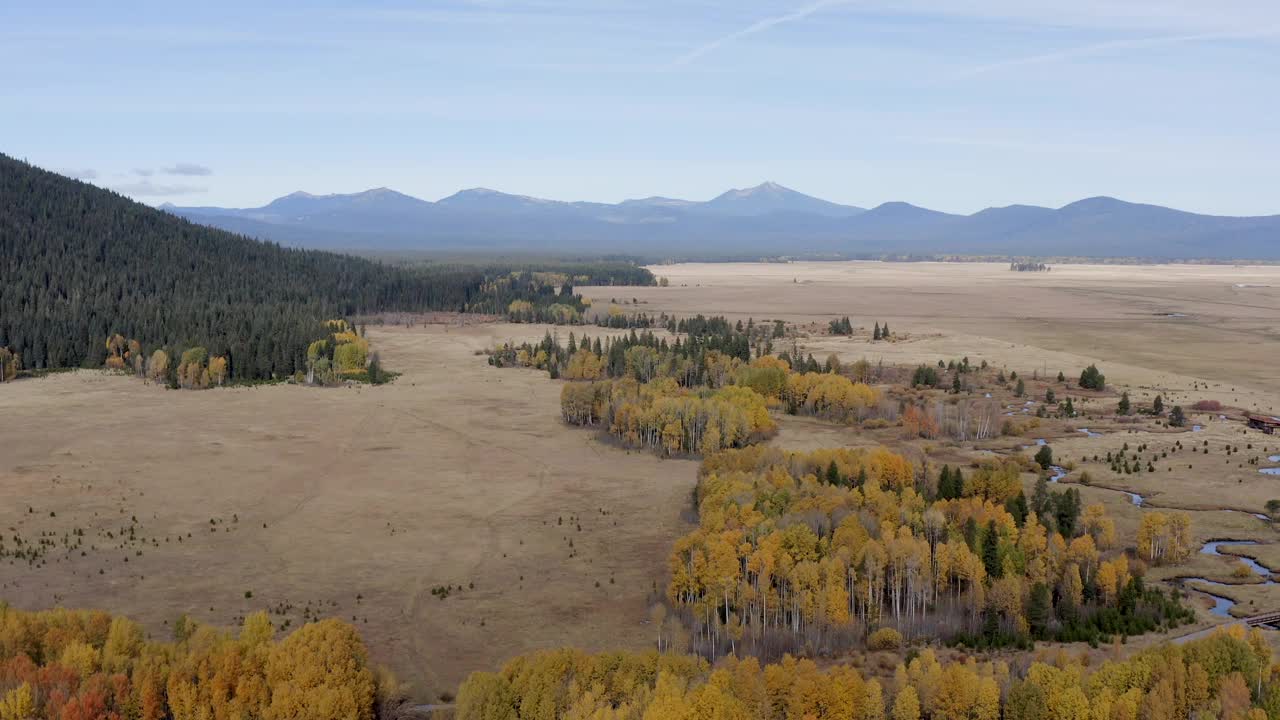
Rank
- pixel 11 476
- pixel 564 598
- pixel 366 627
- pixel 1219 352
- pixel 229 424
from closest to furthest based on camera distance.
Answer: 1. pixel 366 627
2. pixel 564 598
3. pixel 11 476
4. pixel 229 424
5. pixel 1219 352

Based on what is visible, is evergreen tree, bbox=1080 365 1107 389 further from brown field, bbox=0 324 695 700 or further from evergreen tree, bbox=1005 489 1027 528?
evergreen tree, bbox=1005 489 1027 528

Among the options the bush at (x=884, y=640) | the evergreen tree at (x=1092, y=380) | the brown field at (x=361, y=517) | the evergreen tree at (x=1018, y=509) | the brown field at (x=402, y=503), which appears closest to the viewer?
the bush at (x=884, y=640)

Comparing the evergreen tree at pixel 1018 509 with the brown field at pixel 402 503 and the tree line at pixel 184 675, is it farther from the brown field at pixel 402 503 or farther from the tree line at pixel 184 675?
the tree line at pixel 184 675

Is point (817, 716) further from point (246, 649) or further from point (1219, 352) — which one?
point (1219, 352)

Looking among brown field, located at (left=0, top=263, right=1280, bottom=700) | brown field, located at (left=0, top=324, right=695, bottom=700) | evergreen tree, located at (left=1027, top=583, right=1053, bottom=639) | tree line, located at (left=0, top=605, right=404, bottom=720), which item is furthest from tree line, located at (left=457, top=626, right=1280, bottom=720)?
evergreen tree, located at (left=1027, top=583, right=1053, bottom=639)

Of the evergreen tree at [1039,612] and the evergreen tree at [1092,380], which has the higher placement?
the evergreen tree at [1092,380]

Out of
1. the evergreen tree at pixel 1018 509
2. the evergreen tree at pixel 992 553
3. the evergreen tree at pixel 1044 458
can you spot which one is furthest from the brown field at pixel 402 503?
the evergreen tree at pixel 992 553

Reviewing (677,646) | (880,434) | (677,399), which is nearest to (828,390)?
(880,434)
